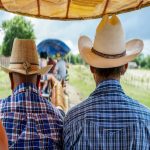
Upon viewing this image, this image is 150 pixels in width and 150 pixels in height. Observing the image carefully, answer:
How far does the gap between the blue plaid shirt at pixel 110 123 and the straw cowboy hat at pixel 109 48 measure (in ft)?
0.54

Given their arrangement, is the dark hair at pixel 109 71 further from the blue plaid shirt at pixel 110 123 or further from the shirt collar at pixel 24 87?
the shirt collar at pixel 24 87

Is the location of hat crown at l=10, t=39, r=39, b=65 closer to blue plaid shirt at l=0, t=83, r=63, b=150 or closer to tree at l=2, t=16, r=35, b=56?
blue plaid shirt at l=0, t=83, r=63, b=150

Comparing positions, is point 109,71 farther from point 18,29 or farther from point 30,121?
point 18,29

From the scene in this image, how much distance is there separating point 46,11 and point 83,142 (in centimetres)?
175

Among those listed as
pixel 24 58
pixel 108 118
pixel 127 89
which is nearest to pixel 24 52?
pixel 24 58

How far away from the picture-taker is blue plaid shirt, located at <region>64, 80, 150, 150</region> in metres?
1.76

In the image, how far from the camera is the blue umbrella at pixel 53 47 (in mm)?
11297

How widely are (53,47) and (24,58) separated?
9151 mm

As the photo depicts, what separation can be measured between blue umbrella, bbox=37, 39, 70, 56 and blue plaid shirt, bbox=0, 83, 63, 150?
9.19 metres

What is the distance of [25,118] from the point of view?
6.64 ft

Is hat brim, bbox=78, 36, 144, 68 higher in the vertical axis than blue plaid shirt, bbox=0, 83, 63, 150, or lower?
higher

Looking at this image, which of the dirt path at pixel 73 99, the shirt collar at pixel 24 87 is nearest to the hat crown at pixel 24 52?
the shirt collar at pixel 24 87

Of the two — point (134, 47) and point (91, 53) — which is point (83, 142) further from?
Answer: point (134, 47)

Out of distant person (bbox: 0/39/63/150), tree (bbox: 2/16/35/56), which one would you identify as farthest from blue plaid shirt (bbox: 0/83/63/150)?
tree (bbox: 2/16/35/56)
